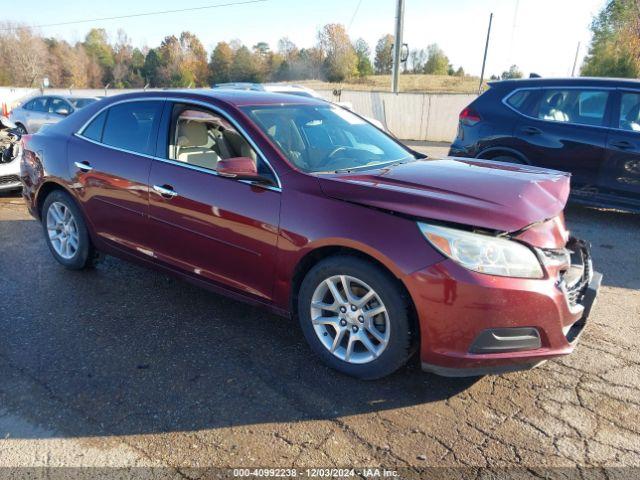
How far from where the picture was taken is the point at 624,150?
574cm

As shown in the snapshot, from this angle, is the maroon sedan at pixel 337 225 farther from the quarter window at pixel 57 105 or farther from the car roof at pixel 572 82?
the quarter window at pixel 57 105

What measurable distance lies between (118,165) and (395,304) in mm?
2517

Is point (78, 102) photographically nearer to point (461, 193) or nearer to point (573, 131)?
point (573, 131)

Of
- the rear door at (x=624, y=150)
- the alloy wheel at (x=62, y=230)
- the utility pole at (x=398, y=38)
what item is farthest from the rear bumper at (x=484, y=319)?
the utility pole at (x=398, y=38)

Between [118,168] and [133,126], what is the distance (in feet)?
1.20

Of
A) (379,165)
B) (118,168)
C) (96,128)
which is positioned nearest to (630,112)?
(379,165)

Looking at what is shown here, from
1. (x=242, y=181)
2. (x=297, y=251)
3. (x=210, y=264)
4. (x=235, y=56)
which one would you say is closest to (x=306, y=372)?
(x=297, y=251)

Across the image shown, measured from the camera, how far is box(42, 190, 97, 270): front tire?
430 cm

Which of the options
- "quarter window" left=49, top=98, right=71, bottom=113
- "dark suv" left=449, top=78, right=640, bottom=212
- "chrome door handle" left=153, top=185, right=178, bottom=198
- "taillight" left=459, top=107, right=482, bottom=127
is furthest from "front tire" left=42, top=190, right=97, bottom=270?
"quarter window" left=49, top=98, right=71, bottom=113

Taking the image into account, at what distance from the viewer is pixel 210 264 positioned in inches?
131

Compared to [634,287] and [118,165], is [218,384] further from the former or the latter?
[634,287]

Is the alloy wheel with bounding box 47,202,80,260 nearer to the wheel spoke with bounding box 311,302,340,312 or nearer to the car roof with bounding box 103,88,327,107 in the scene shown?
the car roof with bounding box 103,88,327,107

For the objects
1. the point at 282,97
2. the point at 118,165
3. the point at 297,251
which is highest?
the point at 282,97

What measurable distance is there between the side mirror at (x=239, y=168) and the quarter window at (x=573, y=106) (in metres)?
4.82
